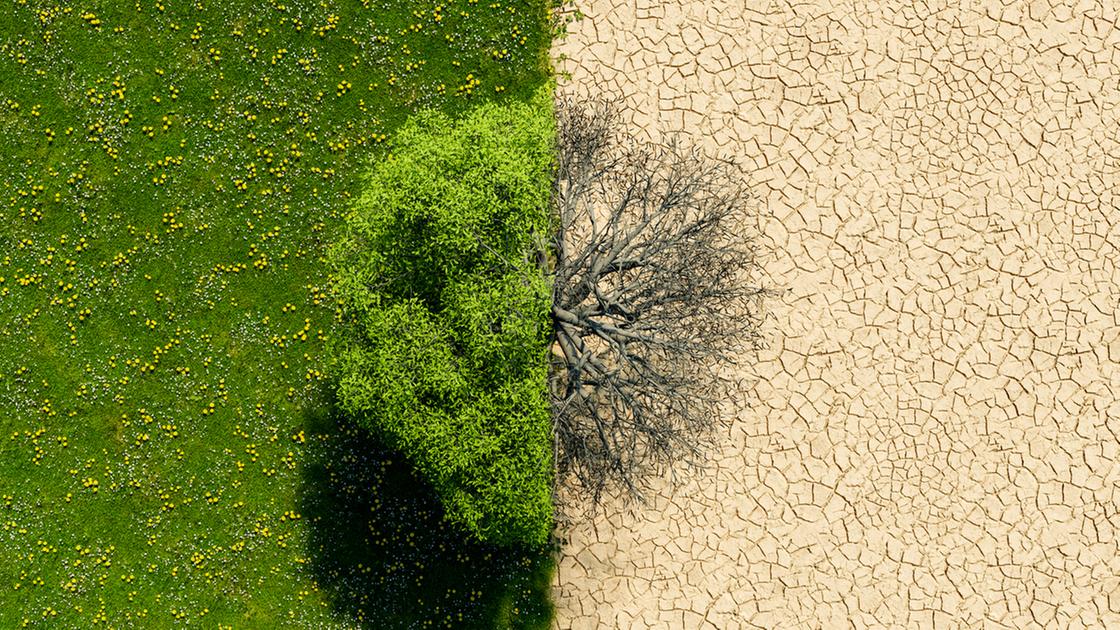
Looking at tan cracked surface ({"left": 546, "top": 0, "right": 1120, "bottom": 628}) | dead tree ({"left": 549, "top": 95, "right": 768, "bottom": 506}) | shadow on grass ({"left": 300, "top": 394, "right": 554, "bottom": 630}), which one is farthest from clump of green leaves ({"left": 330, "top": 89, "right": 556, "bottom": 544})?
tan cracked surface ({"left": 546, "top": 0, "right": 1120, "bottom": 628})

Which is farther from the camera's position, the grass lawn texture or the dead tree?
the grass lawn texture

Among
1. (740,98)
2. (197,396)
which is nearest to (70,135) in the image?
(197,396)

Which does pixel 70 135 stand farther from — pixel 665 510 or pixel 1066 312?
pixel 1066 312

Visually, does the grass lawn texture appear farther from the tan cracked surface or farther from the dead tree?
the tan cracked surface

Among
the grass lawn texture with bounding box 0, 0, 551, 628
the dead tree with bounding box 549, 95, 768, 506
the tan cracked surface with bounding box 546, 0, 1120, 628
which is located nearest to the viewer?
the dead tree with bounding box 549, 95, 768, 506

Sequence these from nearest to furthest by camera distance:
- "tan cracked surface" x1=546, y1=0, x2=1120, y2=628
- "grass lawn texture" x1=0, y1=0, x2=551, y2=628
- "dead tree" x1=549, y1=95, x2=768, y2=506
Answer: "dead tree" x1=549, y1=95, x2=768, y2=506 → "tan cracked surface" x1=546, y1=0, x2=1120, y2=628 → "grass lawn texture" x1=0, y1=0, x2=551, y2=628

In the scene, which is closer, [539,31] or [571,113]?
[571,113]

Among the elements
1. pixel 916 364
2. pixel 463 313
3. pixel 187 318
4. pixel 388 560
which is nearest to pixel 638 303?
pixel 463 313
